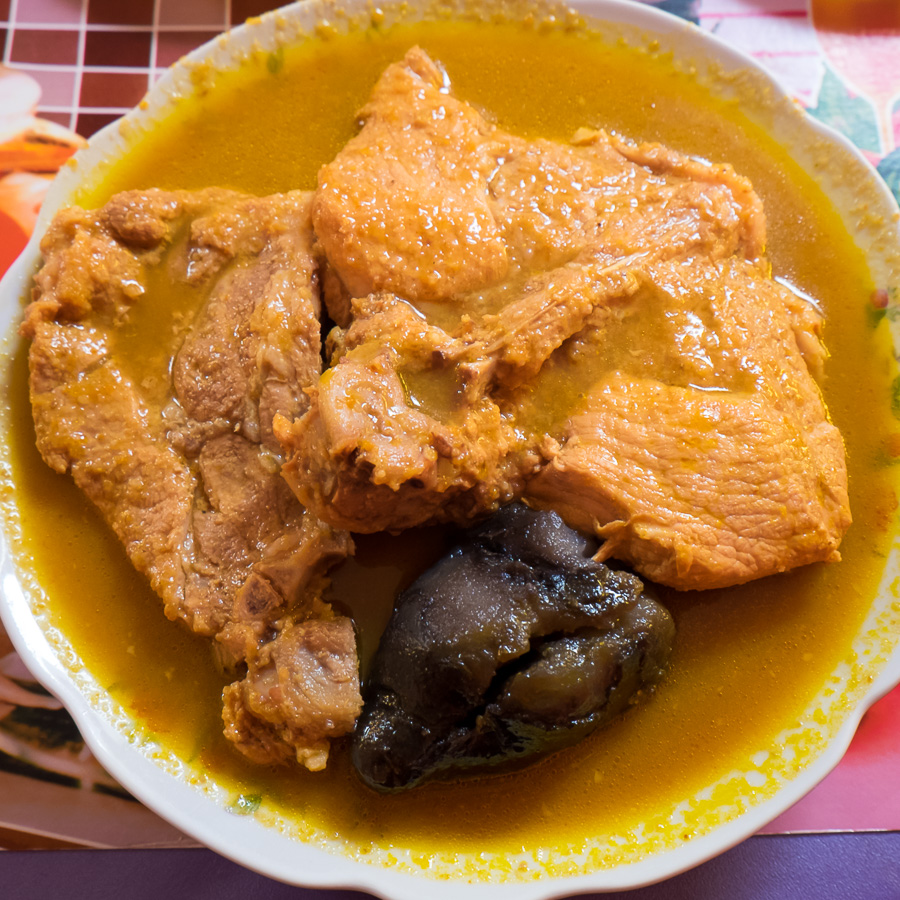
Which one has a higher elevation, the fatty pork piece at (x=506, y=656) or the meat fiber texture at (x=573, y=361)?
the meat fiber texture at (x=573, y=361)

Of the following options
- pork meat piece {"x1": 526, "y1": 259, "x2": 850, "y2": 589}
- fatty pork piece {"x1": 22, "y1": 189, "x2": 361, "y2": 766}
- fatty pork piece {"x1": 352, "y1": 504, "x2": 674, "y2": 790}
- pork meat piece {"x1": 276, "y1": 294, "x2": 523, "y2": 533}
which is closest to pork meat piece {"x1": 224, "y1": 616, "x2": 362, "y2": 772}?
fatty pork piece {"x1": 22, "y1": 189, "x2": 361, "y2": 766}

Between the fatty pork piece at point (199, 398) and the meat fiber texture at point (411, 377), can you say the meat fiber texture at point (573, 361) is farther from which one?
the fatty pork piece at point (199, 398)

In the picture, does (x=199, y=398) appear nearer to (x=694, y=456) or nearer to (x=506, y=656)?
(x=506, y=656)

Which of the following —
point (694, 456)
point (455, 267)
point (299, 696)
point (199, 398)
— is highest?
point (455, 267)

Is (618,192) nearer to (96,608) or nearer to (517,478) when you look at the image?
(517,478)

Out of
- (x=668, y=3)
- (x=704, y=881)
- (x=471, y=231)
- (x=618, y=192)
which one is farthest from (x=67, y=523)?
(x=668, y=3)

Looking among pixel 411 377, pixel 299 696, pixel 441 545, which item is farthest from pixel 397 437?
pixel 299 696

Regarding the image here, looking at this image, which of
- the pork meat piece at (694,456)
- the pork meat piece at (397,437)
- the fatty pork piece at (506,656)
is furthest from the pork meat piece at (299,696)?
the pork meat piece at (694,456)
